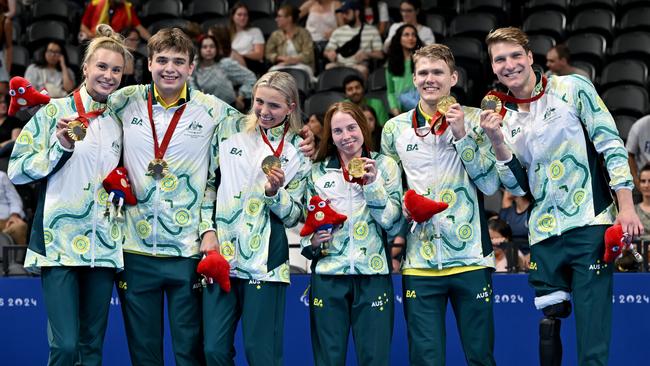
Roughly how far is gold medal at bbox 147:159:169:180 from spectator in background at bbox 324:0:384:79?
5942 millimetres

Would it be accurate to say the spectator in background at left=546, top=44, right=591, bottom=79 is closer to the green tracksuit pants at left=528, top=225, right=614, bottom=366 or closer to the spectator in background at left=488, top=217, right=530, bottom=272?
the spectator in background at left=488, top=217, right=530, bottom=272

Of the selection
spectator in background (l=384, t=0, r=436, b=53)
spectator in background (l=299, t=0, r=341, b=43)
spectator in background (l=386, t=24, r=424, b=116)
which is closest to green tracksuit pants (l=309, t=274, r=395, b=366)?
spectator in background (l=386, t=24, r=424, b=116)

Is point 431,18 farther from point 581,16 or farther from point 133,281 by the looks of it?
point 133,281

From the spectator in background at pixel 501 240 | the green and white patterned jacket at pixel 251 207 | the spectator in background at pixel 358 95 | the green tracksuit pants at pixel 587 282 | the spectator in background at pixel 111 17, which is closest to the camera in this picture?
the green tracksuit pants at pixel 587 282

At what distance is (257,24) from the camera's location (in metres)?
13.3

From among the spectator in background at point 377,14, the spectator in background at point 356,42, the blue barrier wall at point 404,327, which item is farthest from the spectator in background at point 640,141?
the spectator in background at point 377,14

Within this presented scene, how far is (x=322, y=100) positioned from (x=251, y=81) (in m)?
0.74

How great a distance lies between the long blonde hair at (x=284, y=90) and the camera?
635cm

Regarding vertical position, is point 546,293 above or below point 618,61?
below

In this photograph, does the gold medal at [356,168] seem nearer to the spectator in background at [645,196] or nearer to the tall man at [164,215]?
the tall man at [164,215]

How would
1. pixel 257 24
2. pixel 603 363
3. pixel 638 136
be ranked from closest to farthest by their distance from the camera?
pixel 603 363, pixel 638 136, pixel 257 24

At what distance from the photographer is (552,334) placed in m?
6.20

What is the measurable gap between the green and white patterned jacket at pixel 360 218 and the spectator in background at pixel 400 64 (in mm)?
4362

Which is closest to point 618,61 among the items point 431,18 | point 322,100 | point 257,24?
point 431,18
